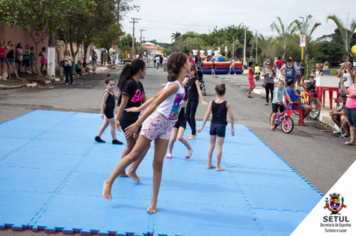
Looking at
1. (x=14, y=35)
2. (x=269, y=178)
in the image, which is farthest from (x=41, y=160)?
(x=14, y=35)

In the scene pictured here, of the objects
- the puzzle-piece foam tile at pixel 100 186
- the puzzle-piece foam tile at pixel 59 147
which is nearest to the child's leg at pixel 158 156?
the puzzle-piece foam tile at pixel 100 186

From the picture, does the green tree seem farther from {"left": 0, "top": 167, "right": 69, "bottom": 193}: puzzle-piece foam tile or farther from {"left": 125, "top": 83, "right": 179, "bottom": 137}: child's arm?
{"left": 125, "top": 83, "right": 179, "bottom": 137}: child's arm

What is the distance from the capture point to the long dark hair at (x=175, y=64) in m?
4.08

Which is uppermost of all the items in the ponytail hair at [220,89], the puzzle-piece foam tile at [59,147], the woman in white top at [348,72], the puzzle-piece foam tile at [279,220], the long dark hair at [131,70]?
the woman in white top at [348,72]

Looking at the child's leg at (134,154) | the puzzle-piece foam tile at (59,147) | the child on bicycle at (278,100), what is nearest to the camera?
the child's leg at (134,154)

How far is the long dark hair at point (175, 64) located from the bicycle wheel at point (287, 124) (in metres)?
6.61

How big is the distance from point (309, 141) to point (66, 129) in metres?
6.37

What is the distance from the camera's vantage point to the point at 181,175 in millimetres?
5785

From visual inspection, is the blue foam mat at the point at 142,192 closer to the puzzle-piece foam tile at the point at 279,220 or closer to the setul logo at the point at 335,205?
the puzzle-piece foam tile at the point at 279,220

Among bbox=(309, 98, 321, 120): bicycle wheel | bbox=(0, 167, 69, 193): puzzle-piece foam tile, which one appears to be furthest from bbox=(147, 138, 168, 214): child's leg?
bbox=(309, 98, 321, 120): bicycle wheel

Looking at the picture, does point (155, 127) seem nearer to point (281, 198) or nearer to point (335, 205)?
point (281, 198)

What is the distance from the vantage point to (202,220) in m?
4.21

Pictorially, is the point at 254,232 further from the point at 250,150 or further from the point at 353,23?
the point at 353,23

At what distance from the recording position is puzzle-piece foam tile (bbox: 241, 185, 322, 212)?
479cm
